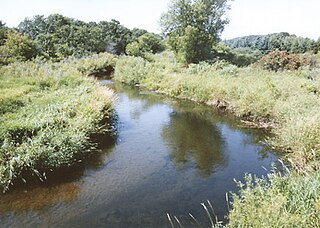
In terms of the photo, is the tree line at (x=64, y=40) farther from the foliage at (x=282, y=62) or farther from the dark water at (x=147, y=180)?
the foliage at (x=282, y=62)

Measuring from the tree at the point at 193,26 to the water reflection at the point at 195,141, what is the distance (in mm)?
16196

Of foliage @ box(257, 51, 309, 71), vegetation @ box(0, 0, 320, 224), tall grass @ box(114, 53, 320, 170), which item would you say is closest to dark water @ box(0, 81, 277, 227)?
vegetation @ box(0, 0, 320, 224)

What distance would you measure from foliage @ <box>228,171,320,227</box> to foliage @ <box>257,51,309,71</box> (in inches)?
722

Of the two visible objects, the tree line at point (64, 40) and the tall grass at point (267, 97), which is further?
the tree line at point (64, 40)

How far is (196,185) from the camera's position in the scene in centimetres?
786

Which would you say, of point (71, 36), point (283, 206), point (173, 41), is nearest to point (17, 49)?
point (173, 41)

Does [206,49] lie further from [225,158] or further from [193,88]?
[225,158]

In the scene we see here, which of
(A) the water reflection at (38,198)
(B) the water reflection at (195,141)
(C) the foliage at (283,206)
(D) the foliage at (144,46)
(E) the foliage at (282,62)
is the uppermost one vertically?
(D) the foliage at (144,46)

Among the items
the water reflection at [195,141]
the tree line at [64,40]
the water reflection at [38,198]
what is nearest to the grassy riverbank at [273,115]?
the water reflection at [195,141]

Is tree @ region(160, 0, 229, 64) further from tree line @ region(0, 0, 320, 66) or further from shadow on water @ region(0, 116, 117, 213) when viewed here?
shadow on water @ region(0, 116, 117, 213)

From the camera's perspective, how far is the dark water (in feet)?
21.2

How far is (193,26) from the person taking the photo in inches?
1268

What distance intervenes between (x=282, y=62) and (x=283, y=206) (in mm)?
20353

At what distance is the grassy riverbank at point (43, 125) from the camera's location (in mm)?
7650
